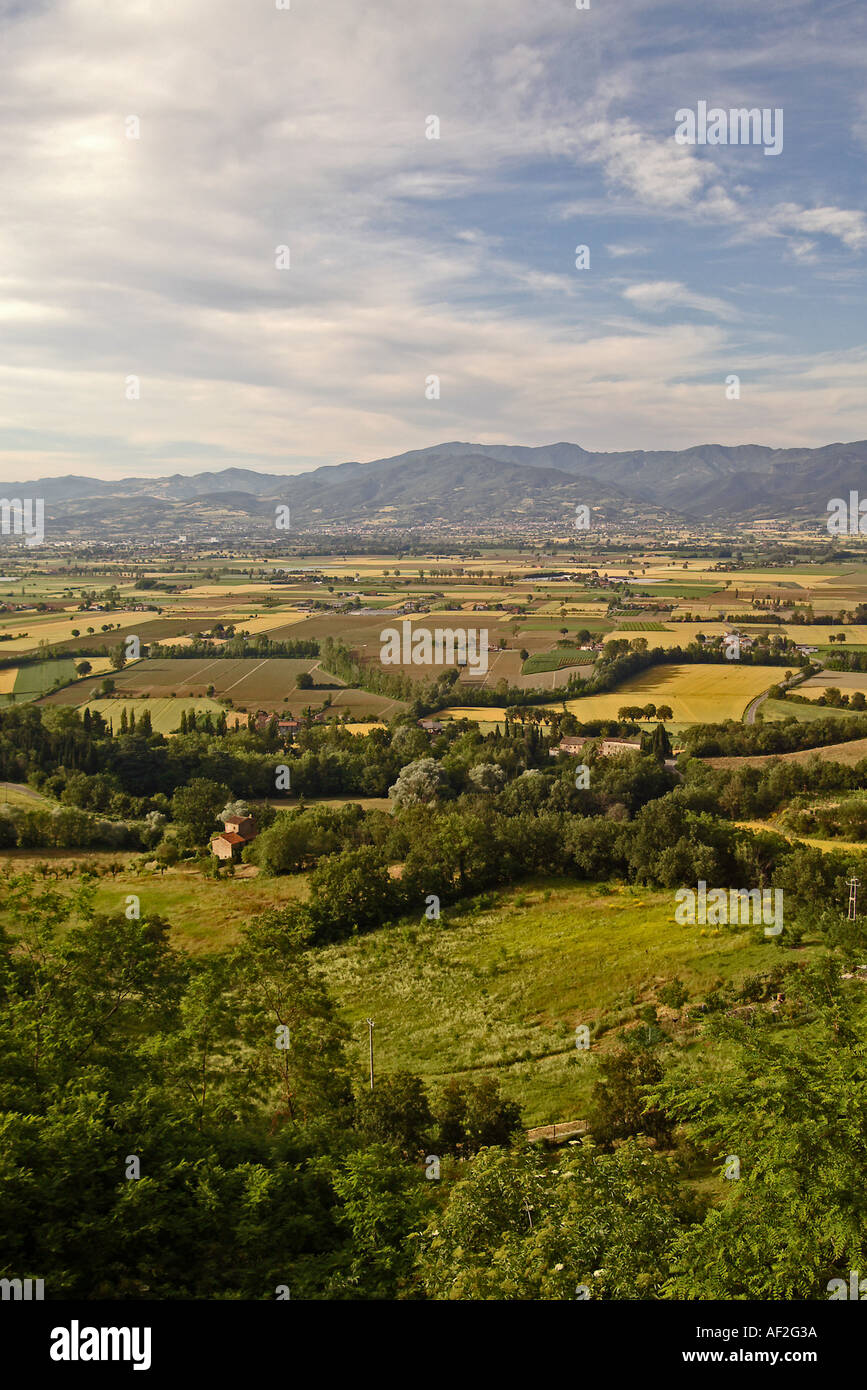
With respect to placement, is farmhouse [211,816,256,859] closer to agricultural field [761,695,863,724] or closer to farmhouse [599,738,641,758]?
farmhouse [599,738,641,758]

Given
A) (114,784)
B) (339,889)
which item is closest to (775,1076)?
(339,889)

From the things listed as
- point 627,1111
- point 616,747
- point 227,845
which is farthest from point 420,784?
point 627,1111

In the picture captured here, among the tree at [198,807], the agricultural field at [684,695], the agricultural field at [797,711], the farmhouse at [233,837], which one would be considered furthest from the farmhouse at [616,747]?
the tree at [198,807]

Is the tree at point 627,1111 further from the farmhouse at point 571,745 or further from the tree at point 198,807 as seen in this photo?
the farmhouse at point 571,745

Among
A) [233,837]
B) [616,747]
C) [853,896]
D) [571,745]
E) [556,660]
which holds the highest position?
[556,660]

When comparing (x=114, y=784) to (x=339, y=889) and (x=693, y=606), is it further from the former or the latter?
(x=693, y=606)

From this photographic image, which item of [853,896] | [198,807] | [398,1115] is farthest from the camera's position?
[198,807]

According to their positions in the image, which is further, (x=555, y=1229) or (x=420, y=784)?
(x=420, y=784)

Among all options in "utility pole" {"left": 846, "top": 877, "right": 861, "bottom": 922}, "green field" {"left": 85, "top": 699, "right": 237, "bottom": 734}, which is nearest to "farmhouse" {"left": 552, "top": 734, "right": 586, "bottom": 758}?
"green field" {"left": 85, "top": 699, "right": 237, "bottom": 734}

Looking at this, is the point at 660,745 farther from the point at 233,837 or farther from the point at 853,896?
the point at 233,837
